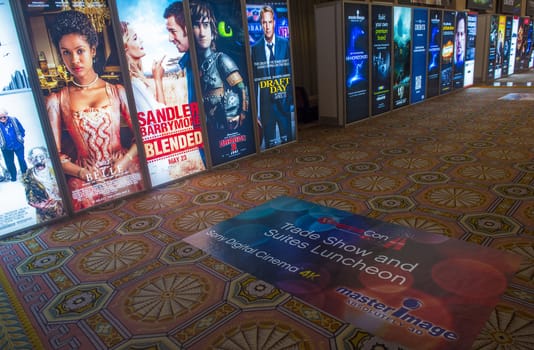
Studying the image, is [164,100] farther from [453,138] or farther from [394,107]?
[394,107]

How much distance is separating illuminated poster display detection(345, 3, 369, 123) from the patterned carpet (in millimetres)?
1429

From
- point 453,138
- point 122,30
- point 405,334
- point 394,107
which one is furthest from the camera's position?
point 394,107

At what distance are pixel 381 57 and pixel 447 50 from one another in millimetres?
3326

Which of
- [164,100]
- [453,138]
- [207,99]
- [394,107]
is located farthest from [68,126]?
[394,107]

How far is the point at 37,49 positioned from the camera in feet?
9.80

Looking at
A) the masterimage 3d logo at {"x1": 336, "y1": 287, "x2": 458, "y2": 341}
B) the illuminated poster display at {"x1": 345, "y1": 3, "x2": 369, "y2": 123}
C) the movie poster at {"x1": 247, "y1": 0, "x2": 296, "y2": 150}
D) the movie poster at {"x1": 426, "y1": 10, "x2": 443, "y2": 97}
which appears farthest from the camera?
the movie poster at {"x1": 426, "y1": 10, "x2": 443, "y2": 97}

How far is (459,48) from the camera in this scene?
960 cm

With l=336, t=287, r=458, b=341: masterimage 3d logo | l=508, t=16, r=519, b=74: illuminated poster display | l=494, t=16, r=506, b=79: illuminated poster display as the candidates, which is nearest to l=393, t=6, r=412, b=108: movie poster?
l=494, t=16, r=506, b=79: illuminated poster display

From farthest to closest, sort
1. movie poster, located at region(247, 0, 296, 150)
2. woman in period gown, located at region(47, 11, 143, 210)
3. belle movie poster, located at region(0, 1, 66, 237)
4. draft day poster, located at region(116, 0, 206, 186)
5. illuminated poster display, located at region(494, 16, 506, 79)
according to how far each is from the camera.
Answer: illuminated poster display, located at region(494, 16, 506, 79), movie poster, located at region(247, 0, 296, 150), draft day poster, located at region(116, 0, 206, 186), woman in period gown, located at region(47, 11, 143, 210), belle movie poster, located at region(0, 1, 66, 237)

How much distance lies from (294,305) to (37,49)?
280 centimetres

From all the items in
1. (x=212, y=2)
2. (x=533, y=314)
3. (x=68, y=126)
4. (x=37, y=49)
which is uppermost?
(x=212, y=2)

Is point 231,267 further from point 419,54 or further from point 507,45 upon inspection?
point 507,45

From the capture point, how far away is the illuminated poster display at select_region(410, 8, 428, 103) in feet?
25.2

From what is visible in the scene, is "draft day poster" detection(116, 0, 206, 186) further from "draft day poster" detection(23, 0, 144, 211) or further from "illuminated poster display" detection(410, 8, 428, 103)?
"illuminated poster display" detection(410, 8, 428, 103)
